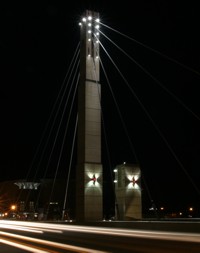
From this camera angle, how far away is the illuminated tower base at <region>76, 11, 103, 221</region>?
27156 millimetres

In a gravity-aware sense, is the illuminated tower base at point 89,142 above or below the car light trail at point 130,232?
above

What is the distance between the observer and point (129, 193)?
29.5 m

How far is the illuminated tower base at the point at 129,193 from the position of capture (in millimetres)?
29266

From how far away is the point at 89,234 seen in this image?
56.7ft

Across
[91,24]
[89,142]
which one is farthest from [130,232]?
[91,24]

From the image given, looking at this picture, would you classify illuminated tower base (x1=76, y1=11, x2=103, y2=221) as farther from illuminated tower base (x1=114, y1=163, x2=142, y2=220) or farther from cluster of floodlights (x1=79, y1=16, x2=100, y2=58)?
illuminated tower base (x1=114, y1=163, x2=142, y2=220)

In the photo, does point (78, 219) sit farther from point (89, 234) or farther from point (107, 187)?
point (107, 187)

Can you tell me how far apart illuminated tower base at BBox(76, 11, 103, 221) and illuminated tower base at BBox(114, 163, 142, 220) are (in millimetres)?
2502

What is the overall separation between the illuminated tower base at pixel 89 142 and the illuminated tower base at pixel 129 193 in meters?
2.50

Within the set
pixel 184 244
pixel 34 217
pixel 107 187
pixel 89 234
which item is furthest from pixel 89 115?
pixel 107 187

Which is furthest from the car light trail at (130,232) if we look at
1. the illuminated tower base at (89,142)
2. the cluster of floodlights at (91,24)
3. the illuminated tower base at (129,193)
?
the cluster of floodlights at (91,24)

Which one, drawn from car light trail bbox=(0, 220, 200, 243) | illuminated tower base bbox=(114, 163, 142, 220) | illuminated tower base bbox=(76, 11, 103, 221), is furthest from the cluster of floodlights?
car light trail bbox=(0, 220, 200, 243)

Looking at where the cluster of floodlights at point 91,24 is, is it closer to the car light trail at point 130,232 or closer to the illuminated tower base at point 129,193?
the illuminated tower base at point 129,193

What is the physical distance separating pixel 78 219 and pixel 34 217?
1157cm
